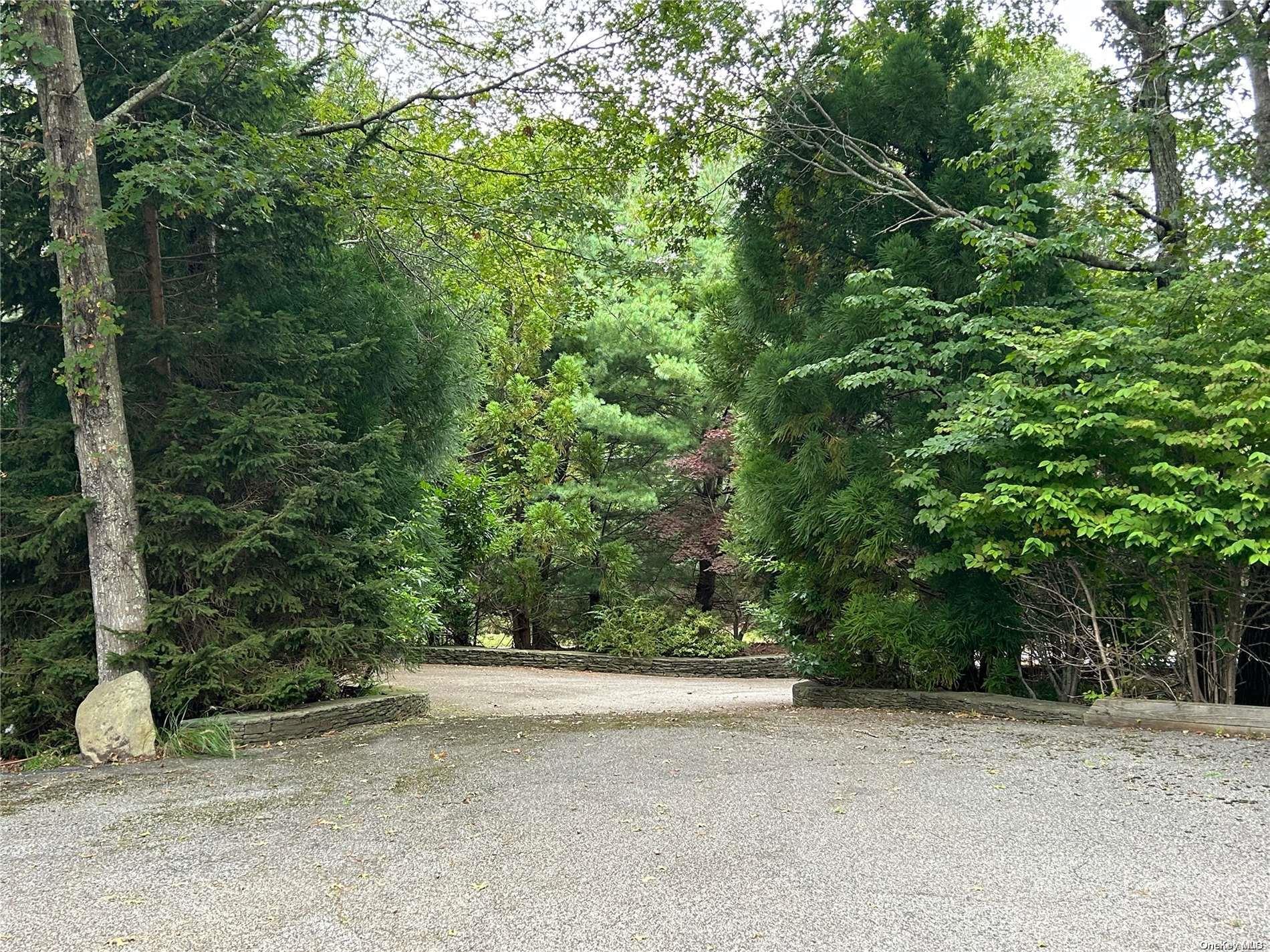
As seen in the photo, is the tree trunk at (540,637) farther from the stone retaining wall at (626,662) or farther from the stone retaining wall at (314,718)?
the stone retaining wall at (314,718)

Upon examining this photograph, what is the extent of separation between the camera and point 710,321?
973 cm

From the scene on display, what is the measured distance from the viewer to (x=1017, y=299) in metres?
7.24

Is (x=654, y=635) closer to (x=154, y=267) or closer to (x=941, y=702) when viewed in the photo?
(x=941, y=702)

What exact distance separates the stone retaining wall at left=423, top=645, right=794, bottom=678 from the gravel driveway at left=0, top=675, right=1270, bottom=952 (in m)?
8.66

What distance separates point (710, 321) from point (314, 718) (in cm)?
590

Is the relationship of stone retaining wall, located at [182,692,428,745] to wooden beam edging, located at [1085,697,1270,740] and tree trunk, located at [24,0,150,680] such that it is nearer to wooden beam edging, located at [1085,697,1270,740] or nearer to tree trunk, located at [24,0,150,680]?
tree trunk, located at [24,0,150,680]

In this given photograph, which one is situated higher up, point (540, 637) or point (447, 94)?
point (447, 94)

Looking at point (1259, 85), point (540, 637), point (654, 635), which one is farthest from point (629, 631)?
point (1259, 85)

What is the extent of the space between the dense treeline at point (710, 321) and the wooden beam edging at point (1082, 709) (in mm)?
294

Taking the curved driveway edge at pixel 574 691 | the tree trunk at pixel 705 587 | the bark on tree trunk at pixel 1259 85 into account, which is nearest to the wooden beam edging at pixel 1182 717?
the curved driveway edge at pixel 574 691

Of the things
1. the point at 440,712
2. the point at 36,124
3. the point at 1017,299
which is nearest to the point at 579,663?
the point at 440,712

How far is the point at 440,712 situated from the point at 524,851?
18.1ft

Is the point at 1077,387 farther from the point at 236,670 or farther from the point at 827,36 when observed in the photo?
the point at 236,670

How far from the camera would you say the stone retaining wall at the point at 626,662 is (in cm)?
1431
